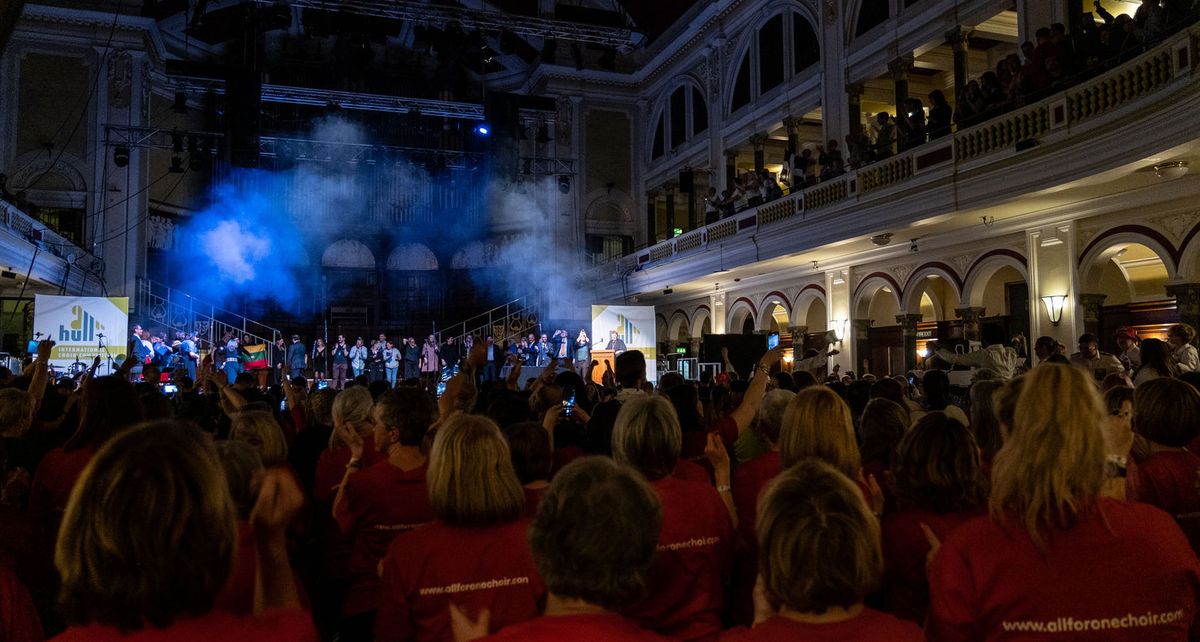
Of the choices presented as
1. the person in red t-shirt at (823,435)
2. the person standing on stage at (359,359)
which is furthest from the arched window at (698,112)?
the person in red t-shirt at (823,435)

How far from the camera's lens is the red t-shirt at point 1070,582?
5.44 feet

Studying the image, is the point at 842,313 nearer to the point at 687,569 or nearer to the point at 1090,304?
the point at 1090,304

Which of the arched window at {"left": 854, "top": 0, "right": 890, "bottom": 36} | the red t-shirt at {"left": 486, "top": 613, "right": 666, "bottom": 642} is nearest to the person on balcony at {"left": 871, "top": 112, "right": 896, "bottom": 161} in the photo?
the arched window at {"left": 854, "top": 0, "right": 890, "bottom": 36}

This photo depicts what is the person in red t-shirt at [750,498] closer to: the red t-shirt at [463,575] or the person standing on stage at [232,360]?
the red t-shirt at [463,575]

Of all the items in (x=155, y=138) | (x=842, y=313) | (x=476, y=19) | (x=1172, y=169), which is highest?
(x=476, y=19)

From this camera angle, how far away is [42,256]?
623 inches

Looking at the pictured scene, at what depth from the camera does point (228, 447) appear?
1.97 meters

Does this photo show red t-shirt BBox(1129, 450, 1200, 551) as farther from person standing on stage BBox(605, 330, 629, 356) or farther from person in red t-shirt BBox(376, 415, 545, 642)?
person standing on stage BBox(605, 330, 629, 356)

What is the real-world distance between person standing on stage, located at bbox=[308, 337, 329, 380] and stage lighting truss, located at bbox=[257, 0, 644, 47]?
7891 millimetres

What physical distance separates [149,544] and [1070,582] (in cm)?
180

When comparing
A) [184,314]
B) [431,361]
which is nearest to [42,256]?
[184,314]

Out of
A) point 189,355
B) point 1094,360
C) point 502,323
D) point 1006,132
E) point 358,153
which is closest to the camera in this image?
point 1094,360

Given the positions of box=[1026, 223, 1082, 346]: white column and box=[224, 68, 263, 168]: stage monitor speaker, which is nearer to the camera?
box=[1026, 223, 1082, 346]: white column

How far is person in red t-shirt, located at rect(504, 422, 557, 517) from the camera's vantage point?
268cm
